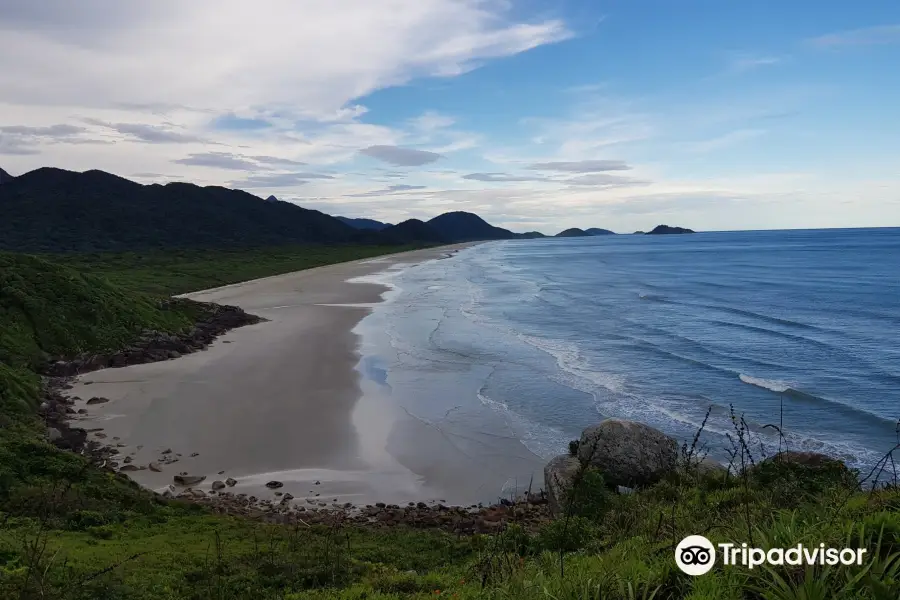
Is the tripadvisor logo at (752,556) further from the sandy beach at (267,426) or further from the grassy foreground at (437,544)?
the sandy beach at (267,426)

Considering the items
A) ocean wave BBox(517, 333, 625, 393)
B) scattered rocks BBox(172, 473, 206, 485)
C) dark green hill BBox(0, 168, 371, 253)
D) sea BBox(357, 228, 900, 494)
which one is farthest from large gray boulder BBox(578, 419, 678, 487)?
dark green hill BBox(0, 168, 371, 253)

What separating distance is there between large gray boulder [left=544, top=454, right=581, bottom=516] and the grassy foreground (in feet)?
4.07

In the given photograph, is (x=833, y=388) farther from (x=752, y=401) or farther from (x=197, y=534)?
(x=197, y=534)

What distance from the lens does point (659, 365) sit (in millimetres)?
24891

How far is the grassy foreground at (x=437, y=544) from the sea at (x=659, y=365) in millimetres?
1420

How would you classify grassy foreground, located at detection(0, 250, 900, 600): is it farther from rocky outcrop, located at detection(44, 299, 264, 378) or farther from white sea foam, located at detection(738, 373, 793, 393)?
white sea foam, located at detection(738, 373, 793, 393)

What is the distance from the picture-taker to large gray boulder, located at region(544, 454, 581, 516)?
37.8 feet

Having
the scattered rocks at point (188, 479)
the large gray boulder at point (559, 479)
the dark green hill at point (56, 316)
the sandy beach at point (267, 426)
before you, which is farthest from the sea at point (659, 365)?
the dark green hill at point (56, 316)

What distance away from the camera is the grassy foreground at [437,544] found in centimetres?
439

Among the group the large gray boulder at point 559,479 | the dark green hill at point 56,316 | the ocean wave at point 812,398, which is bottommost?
the ocean wave at point 812,398

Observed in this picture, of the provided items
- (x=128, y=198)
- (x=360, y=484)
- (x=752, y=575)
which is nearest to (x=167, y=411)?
(x=360, y=484)

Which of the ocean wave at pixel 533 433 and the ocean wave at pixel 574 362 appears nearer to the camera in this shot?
the ocean wave at pixel 533 433

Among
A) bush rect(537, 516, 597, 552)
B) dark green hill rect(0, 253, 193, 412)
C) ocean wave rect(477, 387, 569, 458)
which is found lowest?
ocean wave rect(477, 387, 569, 458)

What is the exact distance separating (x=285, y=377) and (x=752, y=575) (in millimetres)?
21907
